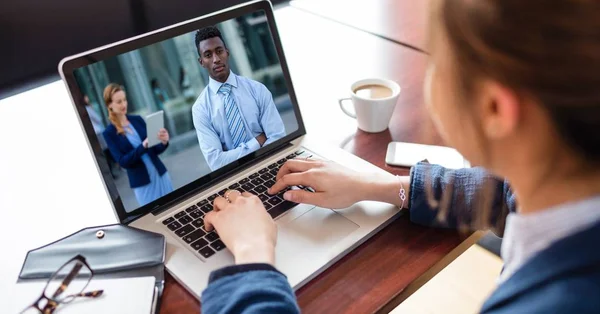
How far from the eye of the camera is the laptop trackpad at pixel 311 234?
76 centimetres

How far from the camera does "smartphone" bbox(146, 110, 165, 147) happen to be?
2.72 feet

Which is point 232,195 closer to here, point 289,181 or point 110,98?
point 289,181

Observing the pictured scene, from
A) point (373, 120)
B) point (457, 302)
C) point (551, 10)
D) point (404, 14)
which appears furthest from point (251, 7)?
point (457, 302)

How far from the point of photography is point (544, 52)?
1.42 ft

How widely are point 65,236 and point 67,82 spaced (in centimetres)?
25

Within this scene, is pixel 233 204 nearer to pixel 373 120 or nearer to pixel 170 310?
pixel 170 310

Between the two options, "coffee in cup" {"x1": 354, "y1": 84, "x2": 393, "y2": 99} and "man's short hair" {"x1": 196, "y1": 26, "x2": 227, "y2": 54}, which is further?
"coffee in cup" {"x1": 354, "y1": 84, "x2": 393, "y2": 99}

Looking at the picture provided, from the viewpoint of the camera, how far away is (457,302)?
5.04 feet

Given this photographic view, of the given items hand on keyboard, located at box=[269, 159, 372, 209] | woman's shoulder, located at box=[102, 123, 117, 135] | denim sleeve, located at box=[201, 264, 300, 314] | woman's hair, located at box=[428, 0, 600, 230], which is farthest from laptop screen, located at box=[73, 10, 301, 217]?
woman's hair, located at box=[428, 0, 600, 230]

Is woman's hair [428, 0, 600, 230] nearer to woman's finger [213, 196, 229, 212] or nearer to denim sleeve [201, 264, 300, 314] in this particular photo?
denim sleeve [201, 264, 300, 314]

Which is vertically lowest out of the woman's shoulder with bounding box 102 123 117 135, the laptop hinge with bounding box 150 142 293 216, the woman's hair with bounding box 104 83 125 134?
the laptop hinge with bounding box 150 142 293 216

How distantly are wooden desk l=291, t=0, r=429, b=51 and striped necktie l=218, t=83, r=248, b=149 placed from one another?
0.66m

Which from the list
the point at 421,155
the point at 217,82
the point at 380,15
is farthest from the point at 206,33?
the point at 380,15

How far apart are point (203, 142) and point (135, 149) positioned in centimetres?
11
